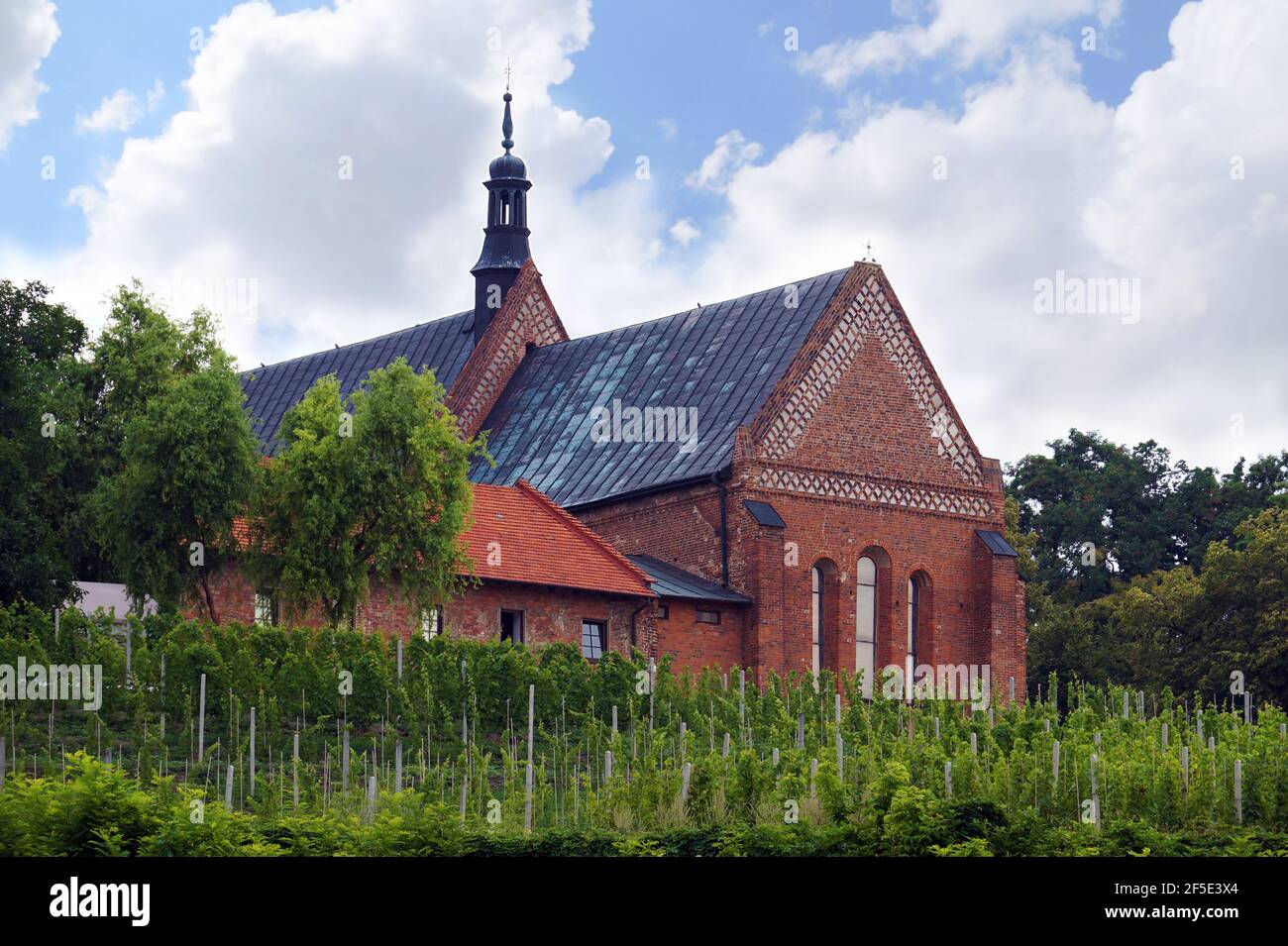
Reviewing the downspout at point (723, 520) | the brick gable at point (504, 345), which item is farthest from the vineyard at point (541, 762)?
the brick gable at point (504, 345)

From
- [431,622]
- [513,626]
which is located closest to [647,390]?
[513,626]

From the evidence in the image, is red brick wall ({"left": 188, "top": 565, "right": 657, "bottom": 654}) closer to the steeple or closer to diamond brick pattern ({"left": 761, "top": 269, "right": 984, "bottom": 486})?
diamond brick pattern ({"left": 761, "top": 269, "right": 984, "bottom": 486})

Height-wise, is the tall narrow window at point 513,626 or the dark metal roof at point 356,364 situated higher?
the dark metal roof at point 356,364

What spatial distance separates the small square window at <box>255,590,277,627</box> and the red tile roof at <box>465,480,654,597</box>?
420 cm

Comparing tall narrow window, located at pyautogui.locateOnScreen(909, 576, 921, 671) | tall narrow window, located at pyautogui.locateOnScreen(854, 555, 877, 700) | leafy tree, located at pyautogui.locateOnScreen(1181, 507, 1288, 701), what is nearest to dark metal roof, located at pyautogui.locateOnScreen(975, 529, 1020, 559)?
tall narrow window, located at pyautogui.locateOnScreen(909, 576, 921, 671)

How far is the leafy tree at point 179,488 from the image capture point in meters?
39.7

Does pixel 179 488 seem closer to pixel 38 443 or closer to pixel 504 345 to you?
pixel 38 443

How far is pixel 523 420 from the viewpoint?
5666 centimetres

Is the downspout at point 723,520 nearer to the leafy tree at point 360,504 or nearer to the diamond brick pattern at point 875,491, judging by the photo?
the diamond brick pattern at point 875,491

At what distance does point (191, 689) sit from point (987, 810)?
15.4m

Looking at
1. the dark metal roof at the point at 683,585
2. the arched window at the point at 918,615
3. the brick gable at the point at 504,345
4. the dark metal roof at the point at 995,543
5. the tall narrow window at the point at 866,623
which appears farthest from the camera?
the brick gable at the point at 504,345

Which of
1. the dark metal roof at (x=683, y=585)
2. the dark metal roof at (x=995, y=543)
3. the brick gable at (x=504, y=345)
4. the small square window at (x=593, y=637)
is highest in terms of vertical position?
the brick gable at (x=504, y=345)
